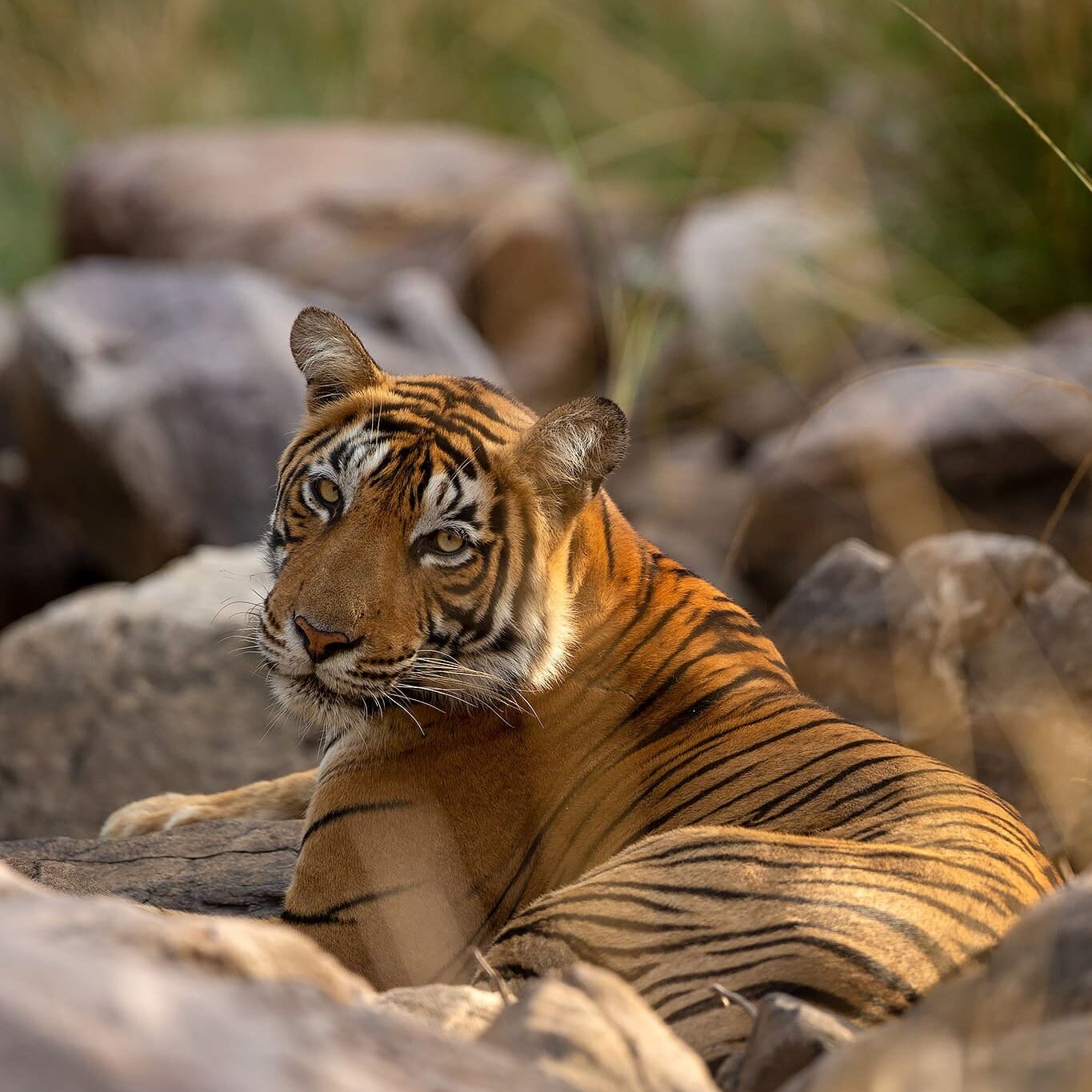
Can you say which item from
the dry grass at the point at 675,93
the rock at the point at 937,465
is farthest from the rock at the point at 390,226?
the rock at the point at 937,465

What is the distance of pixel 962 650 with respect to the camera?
14.7 ft

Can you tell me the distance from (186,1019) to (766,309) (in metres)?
7.79

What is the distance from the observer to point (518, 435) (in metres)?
3.33

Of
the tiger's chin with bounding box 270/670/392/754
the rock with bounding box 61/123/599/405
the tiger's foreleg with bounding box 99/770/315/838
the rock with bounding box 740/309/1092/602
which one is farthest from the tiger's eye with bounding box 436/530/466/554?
the rock with bounding box 61/123/599/405

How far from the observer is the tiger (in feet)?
8.88

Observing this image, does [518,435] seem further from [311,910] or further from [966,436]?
[966,436]

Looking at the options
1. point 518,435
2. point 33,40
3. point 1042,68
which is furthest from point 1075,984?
point 33,40

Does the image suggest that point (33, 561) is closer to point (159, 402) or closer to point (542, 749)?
point (159, 402)

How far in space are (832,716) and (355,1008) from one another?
5.61 feet

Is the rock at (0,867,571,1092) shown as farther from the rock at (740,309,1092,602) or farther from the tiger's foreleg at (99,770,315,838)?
the rock at (740,309,1092,602)

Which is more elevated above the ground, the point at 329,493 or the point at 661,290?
the point at 329,493

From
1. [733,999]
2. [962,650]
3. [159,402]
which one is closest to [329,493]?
[733,999]

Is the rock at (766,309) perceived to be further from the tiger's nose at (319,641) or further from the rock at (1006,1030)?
the rock at (1006,1030)

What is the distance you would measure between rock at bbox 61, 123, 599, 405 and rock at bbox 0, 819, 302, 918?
654 centimetres
